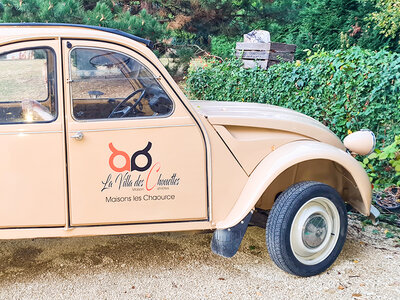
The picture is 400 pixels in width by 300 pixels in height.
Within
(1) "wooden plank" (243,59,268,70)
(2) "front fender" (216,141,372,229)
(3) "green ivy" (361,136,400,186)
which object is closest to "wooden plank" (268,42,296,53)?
(1) "wooden plank" (243,59,268,70)

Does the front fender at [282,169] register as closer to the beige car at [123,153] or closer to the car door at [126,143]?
the beige car at [123,153]

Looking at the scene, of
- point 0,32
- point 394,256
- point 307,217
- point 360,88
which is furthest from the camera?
point 360,88

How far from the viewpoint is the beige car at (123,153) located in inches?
121

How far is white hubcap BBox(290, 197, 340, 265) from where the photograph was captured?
3.52 meters

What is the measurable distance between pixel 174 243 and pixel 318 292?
4.65ft

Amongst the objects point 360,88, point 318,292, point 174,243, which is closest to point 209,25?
point 360,88

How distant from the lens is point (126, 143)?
3168 millimetres

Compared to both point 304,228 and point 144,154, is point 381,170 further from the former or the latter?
point 144,154

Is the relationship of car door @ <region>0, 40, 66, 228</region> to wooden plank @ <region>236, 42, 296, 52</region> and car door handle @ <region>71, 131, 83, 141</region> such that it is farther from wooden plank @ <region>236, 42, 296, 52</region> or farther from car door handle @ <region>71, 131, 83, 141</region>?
wooden plank @ <region>236, 42, 296, 52</region>

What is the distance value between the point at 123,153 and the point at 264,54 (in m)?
5.21

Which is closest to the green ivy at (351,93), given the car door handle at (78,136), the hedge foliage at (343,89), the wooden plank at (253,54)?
the hedge foliage at (343,89)

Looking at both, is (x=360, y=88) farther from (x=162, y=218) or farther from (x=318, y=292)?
(x=162, y=218)

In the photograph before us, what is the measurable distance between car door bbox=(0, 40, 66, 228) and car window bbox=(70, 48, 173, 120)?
0.14 metres

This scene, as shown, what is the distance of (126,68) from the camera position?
321 centimetres
